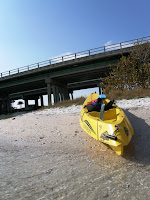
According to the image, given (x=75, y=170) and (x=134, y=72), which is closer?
(x=75, y=170)

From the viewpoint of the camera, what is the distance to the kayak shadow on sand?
11.5 feet

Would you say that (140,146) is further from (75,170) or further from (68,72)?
(68,72)

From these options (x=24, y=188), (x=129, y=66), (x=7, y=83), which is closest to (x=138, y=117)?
(x=24, y=188)

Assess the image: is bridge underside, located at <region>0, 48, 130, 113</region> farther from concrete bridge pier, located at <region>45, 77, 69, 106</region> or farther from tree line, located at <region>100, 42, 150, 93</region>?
tree line, located at <region>100, 42, 150, 93</region>

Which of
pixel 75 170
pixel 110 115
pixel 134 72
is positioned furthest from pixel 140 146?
pixel 134 72

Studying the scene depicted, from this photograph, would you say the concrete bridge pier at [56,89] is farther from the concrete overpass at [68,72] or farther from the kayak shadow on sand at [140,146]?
the kayak shadow on sand at [140,146]

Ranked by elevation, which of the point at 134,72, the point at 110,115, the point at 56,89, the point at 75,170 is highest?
Answer: the point at 134,72

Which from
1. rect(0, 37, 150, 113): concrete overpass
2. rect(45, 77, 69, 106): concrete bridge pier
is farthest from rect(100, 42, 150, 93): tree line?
rect(45, 77, 69, 106): concrete bridge pier

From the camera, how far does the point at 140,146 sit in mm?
4219

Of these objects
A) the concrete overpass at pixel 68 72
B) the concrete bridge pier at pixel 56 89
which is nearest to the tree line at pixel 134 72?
the concrete overpass at pixel 68 72

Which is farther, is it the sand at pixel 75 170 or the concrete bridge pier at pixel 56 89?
the concrete bridge pier at pixel 56 89

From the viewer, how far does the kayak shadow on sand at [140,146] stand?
11.5ft

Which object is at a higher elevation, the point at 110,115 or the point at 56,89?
the point at 56,89

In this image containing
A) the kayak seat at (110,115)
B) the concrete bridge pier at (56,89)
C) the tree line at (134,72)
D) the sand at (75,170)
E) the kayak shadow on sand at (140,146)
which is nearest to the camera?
the sand at (75,170)
